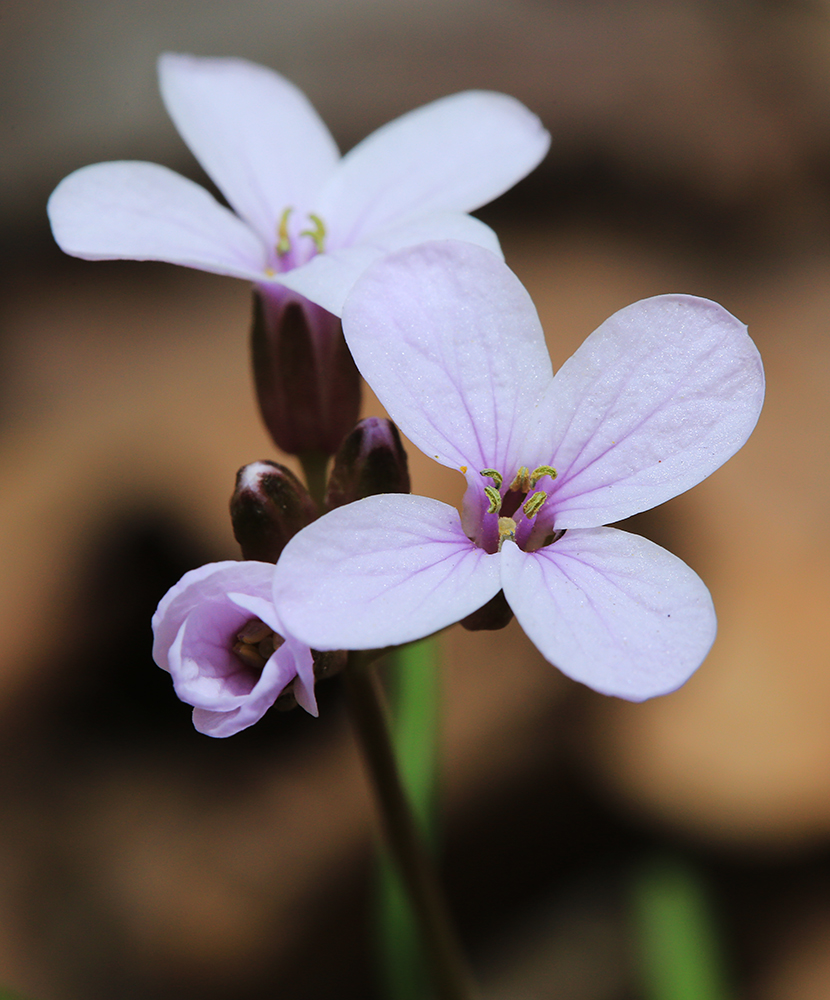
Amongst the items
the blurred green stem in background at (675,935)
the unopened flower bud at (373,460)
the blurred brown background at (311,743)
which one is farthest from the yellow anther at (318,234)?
the blurred green stem in background at (675,935)

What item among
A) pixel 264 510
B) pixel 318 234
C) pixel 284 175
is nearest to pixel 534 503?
pixel 264 510

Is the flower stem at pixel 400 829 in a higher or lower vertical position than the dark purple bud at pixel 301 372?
lower

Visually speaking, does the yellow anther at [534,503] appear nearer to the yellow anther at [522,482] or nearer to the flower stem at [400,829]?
the yellow anther at [522,482]

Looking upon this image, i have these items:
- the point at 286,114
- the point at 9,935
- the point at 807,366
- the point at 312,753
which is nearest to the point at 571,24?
the point at 807,366

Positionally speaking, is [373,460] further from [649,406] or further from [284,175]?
[284,175]

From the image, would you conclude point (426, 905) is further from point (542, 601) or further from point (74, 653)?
point (74, 653)

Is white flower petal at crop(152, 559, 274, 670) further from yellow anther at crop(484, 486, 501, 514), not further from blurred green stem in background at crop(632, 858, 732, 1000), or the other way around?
blurred green stem in background at crop(632, 858, 732, 1000)
